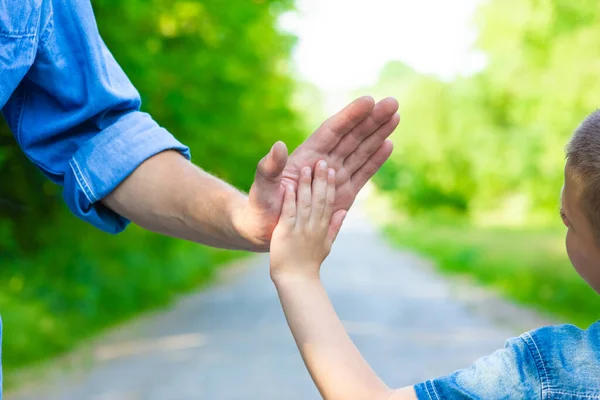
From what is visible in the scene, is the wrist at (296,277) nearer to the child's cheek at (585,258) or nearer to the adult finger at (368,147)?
the adult finger at (368,147)

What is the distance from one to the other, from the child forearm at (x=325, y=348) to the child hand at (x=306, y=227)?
3 centimetres

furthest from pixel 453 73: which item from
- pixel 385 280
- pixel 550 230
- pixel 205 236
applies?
pixel 205 236

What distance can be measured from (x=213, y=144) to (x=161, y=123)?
88.3 inches

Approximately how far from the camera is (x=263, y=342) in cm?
974

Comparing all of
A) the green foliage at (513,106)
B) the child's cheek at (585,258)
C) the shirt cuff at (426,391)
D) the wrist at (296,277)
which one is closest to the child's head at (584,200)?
the child's cheek at (585,258)

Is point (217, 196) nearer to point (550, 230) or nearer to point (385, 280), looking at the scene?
point (385, 280)

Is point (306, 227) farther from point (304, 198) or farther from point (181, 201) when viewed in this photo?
point (181, 201)

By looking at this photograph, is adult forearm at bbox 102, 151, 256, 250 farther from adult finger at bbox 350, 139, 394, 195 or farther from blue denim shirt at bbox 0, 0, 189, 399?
adult finger at bbox 350, 139, 394, 195

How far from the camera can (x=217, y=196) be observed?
170 cm

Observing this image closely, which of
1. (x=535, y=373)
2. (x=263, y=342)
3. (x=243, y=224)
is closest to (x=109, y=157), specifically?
(x=243, y=224)

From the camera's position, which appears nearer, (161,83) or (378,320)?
(161,83)

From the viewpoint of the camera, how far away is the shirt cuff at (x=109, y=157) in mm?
1704

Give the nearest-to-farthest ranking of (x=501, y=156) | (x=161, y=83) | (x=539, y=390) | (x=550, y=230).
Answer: (x=539, y=390)
(x=161, y=83)
(x=550, y=230)
(x=501, y=156)

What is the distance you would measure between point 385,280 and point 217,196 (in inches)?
612
